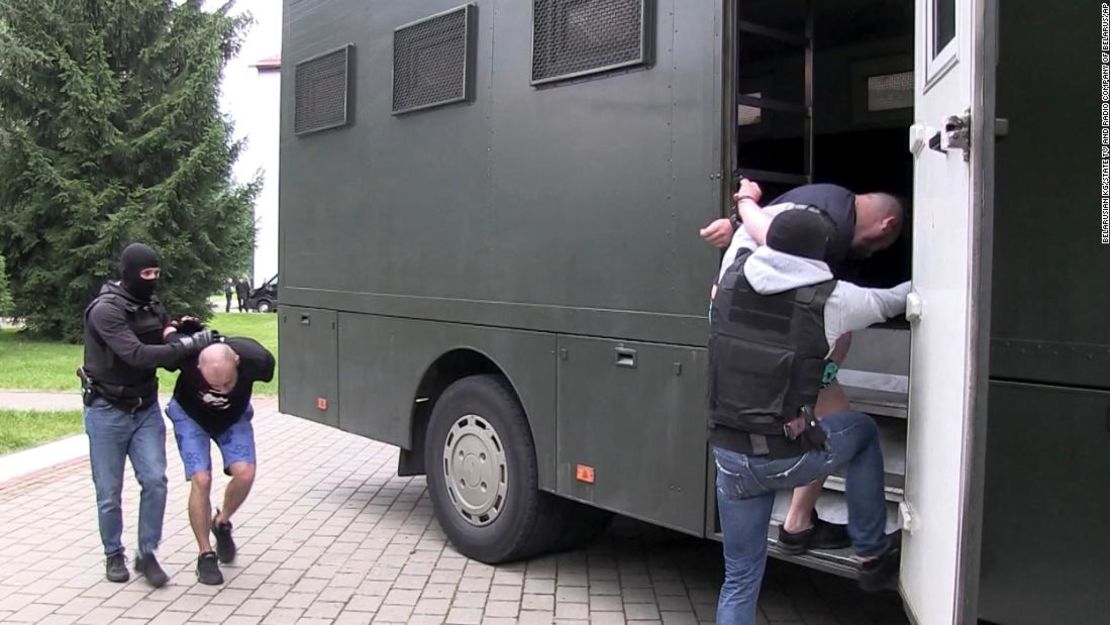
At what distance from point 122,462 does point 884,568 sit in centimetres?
387

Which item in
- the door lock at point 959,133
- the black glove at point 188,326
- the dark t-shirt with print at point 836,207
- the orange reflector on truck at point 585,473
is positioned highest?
the door lock at point 959,133

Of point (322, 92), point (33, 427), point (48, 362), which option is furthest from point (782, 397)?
point (48, 362)

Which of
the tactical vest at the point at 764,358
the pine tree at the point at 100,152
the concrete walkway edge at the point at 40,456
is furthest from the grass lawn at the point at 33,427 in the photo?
the pine tree at the point at 100,152

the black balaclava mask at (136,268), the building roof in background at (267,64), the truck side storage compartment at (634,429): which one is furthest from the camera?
the building roof in background at (267,64)

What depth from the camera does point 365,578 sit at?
5.28 meters

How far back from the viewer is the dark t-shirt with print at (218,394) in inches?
203

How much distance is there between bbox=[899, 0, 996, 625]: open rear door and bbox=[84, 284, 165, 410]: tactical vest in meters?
3.80

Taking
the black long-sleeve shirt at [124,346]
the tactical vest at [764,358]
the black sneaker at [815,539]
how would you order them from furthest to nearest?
1. the black long-sleeve shirt at [124,346]
2. the black sneaker at [815,539]
3. the tactical vest at [764,358]

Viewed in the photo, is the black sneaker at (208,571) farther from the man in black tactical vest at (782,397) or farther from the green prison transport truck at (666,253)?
the man in black tactical vest at (782,397)

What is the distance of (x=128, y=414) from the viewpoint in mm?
5047

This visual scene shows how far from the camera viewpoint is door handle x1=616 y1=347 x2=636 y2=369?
13.8ft

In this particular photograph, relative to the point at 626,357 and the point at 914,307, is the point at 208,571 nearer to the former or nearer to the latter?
the point at 626,357

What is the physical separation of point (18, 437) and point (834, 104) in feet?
26.1

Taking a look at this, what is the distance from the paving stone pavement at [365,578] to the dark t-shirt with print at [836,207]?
2.06 metres
